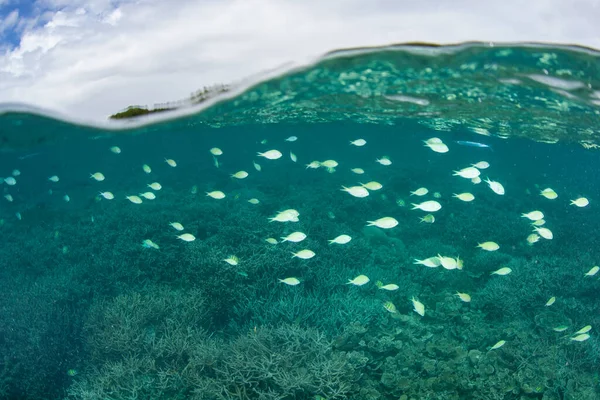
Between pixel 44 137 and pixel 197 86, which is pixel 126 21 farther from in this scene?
pixel 44 137

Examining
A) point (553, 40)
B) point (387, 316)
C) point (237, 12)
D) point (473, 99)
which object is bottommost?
point (387, 316)

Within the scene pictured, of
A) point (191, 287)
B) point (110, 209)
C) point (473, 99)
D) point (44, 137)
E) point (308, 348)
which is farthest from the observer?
point (44, 137)

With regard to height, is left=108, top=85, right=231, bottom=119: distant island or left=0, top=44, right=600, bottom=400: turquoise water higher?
left=108, top=85, right=231, bottom=119: distant island

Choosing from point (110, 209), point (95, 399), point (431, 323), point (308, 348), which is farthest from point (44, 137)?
point (431, 323)

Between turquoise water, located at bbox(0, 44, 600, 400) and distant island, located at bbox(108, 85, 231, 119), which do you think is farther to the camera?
distant island, located at bbox(108, 85, 231, 119)

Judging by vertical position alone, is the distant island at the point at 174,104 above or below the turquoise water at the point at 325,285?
above
